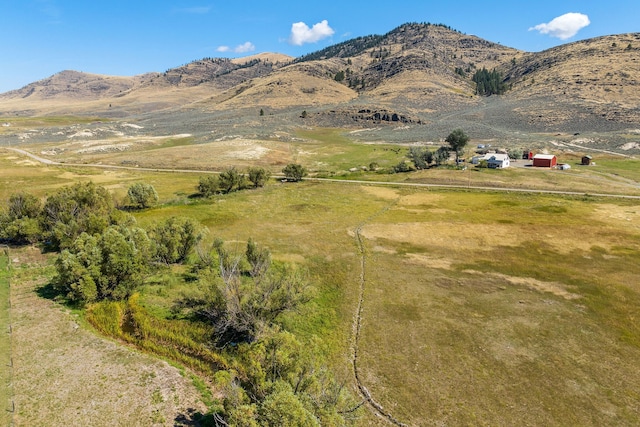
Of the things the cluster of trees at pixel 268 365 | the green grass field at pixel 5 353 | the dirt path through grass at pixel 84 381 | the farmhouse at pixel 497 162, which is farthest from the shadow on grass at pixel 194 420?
the farmhouse at pixel 497 162

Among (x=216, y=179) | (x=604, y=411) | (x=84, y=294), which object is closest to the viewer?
(x=604, y=411)

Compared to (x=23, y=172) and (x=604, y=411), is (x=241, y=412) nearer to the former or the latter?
(x=604, y=411)

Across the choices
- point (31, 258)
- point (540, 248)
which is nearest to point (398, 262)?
point (540, 248)

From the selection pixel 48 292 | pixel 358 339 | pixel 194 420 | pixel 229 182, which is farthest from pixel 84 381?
pixel 229 182

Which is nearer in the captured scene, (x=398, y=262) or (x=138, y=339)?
(x=138, y=339)

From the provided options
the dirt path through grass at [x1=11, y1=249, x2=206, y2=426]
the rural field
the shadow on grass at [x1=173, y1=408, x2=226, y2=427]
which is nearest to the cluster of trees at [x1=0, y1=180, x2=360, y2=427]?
the shadow on grass at [x1=173, y1=408, x2=226, y2=427]

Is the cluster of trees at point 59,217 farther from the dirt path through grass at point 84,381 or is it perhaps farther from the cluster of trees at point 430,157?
the cluster of trees at point 430,157
